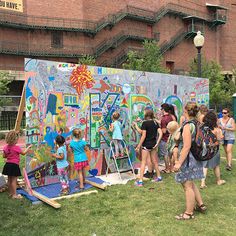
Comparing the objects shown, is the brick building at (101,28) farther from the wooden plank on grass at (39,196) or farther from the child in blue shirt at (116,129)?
the wooden plank on grass at (39,196)

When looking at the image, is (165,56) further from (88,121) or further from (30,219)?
(30,219)

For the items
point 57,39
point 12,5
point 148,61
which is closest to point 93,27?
point 57,39

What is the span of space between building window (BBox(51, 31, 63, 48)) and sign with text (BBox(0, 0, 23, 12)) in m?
4.18

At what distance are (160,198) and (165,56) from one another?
3997 cm

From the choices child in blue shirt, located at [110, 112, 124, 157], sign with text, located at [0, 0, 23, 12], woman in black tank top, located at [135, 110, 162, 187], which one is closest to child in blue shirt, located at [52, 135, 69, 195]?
woman in black tank top, located at [135, 110, 162, 187]

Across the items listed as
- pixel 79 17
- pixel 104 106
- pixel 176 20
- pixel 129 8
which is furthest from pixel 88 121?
pixel 176 20

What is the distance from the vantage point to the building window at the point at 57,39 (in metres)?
35.8

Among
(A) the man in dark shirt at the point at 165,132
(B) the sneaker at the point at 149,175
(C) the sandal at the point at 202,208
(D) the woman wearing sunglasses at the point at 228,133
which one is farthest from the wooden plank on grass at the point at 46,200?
(D) the woman wearing sunglasses at the point at 228,133

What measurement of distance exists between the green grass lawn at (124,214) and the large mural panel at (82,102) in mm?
1375

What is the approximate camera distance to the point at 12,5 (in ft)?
108

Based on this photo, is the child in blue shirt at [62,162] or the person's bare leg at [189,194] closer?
the person's bare leg at [189,194]

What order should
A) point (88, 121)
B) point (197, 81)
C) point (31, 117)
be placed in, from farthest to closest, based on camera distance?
point (197, 81)
point (88, 121)
point (31, 117)

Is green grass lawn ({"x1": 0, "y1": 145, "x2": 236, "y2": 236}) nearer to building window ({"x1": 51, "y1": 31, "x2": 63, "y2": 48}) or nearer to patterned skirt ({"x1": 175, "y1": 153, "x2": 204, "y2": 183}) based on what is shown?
patterned skirt ({"x1": 175, "y1": 153, "x2": 204, "y2": 183})

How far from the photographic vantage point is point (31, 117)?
290 inches
